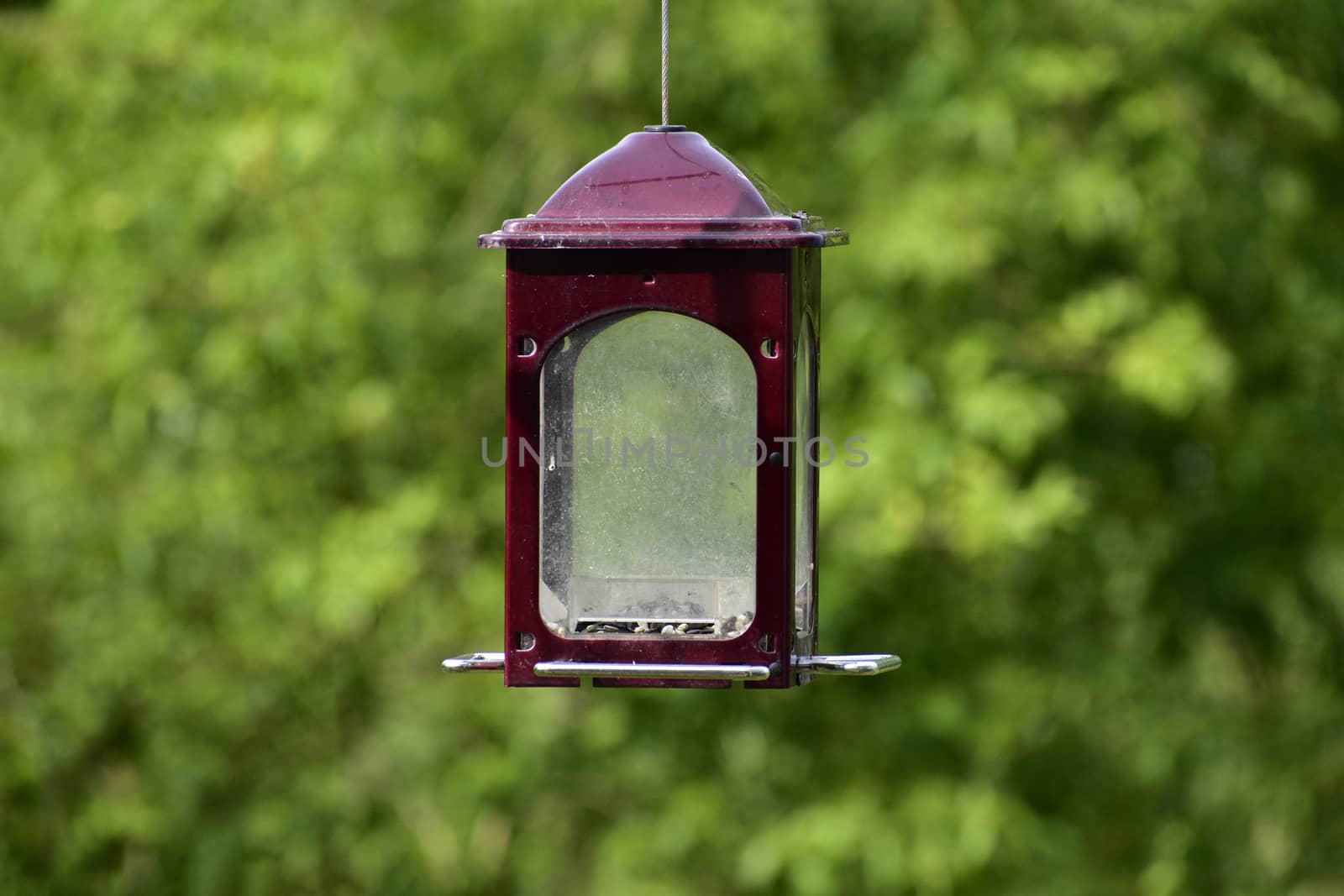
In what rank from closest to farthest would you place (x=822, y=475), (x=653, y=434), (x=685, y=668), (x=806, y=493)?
(x=685, y=668) → (x=653, y=434) → (x=806, y=493) → (x=822, y=475)

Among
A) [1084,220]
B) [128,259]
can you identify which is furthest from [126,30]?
[1084,220]

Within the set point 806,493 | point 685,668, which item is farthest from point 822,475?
point 685,668

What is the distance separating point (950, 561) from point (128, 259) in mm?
2363

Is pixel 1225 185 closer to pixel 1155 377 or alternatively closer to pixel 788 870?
pixel 1155 377

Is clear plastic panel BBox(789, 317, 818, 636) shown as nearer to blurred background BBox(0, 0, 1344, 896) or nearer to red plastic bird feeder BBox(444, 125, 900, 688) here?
red plastic bird feeder BBox(444, 125, 900, 688)

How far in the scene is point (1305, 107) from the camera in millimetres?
4676

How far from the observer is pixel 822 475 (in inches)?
183

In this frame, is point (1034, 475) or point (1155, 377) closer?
point (1155, 377)

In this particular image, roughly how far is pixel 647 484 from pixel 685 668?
24cm

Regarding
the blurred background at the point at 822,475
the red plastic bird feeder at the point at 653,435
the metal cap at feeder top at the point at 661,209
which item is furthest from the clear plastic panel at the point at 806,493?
the blurred background at the point at 822,475

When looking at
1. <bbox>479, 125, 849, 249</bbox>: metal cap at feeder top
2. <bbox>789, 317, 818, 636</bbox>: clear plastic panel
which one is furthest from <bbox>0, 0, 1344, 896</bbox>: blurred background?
<bbox>479, 125, 849, 249</bbox>: metal cap at feeder top

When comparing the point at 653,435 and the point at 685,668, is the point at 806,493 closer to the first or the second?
the point at 653,435

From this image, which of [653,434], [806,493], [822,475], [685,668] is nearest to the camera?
[685,668]

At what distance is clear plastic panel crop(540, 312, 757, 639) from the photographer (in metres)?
2.12
